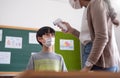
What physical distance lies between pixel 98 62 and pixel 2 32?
5.92ft

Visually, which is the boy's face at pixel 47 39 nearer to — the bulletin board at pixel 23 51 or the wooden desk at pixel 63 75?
the bulletin board at pixel 23 51

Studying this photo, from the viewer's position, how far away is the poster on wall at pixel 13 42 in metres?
2.64

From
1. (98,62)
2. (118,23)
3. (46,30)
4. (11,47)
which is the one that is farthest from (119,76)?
(11,47)

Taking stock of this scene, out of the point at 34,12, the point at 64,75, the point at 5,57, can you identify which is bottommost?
the point at 5,57

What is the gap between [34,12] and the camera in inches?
115

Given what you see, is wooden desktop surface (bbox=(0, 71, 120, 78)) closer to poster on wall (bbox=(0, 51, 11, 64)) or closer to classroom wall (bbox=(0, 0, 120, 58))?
poster on wall (bbox=(0, 51, 11, 64))

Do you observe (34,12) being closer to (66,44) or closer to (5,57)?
(66,44)

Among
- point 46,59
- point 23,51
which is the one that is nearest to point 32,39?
point 23,51

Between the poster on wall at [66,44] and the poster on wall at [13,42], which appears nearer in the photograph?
the poster on wall at [13,42]

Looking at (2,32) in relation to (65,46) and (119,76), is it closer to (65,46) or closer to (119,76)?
(65,46)

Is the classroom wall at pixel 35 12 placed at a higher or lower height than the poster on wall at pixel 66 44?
higher

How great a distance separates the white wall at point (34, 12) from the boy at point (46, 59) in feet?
3.69

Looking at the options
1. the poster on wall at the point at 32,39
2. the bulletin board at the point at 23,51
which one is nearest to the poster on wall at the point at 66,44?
the bulletin board at the point at 23,51

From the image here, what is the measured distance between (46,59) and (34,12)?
1.45 metres
